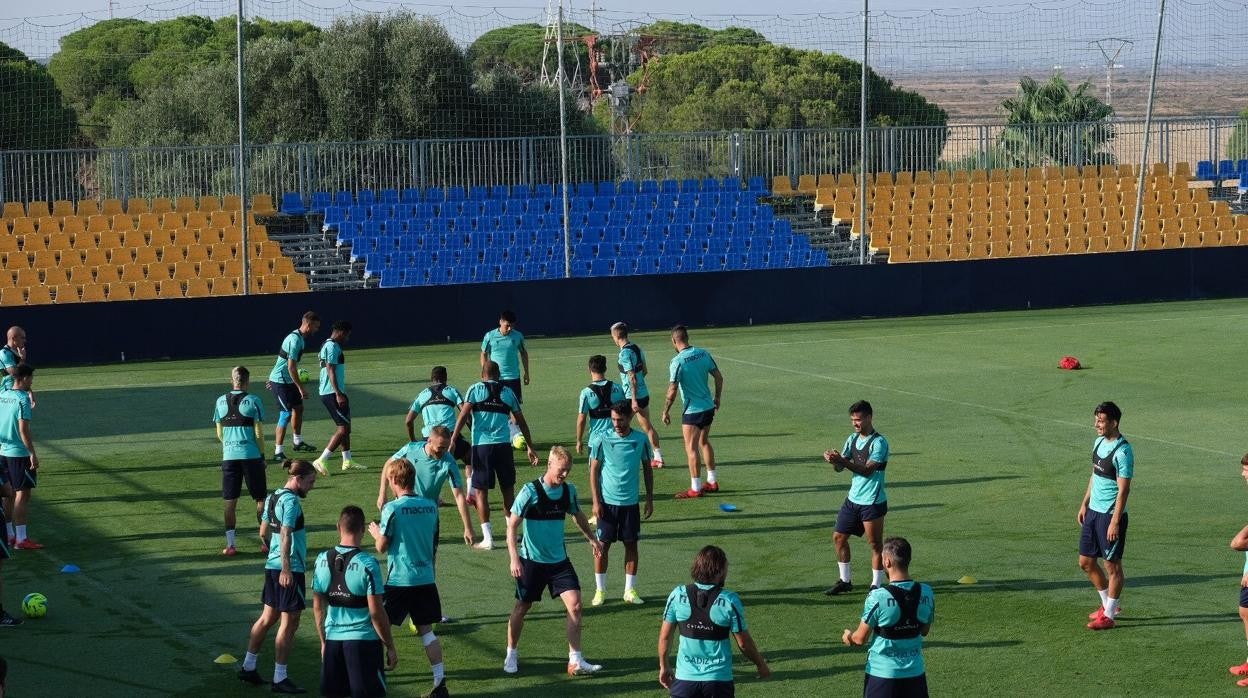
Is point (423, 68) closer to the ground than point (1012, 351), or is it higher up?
higher up

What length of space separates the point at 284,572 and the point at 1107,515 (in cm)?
640

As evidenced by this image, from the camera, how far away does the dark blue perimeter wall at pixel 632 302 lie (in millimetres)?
31109

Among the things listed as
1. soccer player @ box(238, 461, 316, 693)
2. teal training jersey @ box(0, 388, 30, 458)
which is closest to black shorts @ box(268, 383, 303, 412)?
teal training jersey @ box(0, 388, 30, 458)

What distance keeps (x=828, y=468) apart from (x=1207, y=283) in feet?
77.5

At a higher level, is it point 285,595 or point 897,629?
point 897,629

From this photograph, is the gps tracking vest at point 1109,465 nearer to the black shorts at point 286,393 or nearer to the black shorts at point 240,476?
the black shorts at point 240,476

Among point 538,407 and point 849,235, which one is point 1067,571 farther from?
point 849,235

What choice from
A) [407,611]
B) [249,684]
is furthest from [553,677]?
[249,684]

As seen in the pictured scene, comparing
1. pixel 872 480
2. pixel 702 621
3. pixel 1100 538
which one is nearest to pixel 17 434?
pixel 872 480

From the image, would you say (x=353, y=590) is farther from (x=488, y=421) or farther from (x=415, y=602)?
(x=488, y=421)

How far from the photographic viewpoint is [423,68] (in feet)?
163

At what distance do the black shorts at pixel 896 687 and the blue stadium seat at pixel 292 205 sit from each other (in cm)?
3069

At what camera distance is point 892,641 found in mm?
9188

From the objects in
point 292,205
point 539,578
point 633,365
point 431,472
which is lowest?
point 539,578
